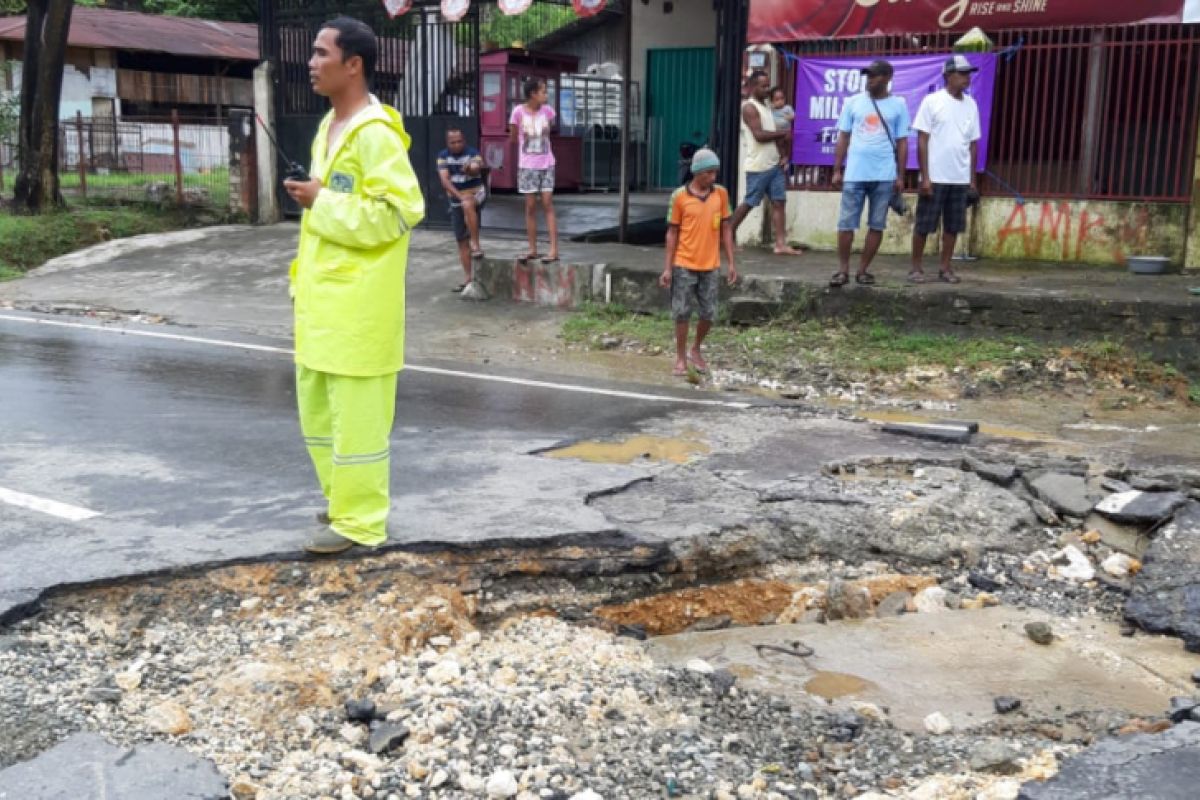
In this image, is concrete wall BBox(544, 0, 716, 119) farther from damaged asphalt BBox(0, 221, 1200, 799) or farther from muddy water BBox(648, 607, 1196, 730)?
muddy water BBox(648, 607, 1196, 730)

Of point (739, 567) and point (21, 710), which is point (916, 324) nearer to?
point (739, 567)

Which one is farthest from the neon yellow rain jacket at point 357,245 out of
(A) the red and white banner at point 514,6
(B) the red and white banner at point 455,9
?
(B) the red and white banner at point 455,9

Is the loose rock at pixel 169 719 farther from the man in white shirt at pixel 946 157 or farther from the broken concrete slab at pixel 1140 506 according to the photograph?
the man in white shirt at pixel 946 157

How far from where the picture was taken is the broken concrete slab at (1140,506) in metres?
4.68

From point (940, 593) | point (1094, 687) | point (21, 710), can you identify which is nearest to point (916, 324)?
point (940, 593)

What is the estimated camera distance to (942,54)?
35.5ft

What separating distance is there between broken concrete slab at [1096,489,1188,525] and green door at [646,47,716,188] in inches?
535

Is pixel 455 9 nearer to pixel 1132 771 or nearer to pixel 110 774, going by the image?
pixel 110 774

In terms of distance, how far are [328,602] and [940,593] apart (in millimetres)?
2208

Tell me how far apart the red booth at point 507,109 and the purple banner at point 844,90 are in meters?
7.27

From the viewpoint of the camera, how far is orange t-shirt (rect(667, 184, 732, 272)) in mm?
7750

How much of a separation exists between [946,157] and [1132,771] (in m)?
7.13

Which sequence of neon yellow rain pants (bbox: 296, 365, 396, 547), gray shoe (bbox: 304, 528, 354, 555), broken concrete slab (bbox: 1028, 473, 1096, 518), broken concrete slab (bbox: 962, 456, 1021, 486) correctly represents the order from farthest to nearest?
broken concrete slab (bbox: 962, 456, 1021, 486), broken concrete slab (bbox: 1028, 473, 1096, 518), gray shoe (bbox: 304, 528, 354, 555), neon yellow rain pants (bbox: 296, 365, 396, 547)

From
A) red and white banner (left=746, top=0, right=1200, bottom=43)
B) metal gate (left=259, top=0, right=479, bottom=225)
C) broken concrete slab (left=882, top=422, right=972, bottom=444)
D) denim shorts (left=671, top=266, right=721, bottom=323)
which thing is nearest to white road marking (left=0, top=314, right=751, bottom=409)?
denim shorts (left=671, top=266, right=721, bottom=323)
